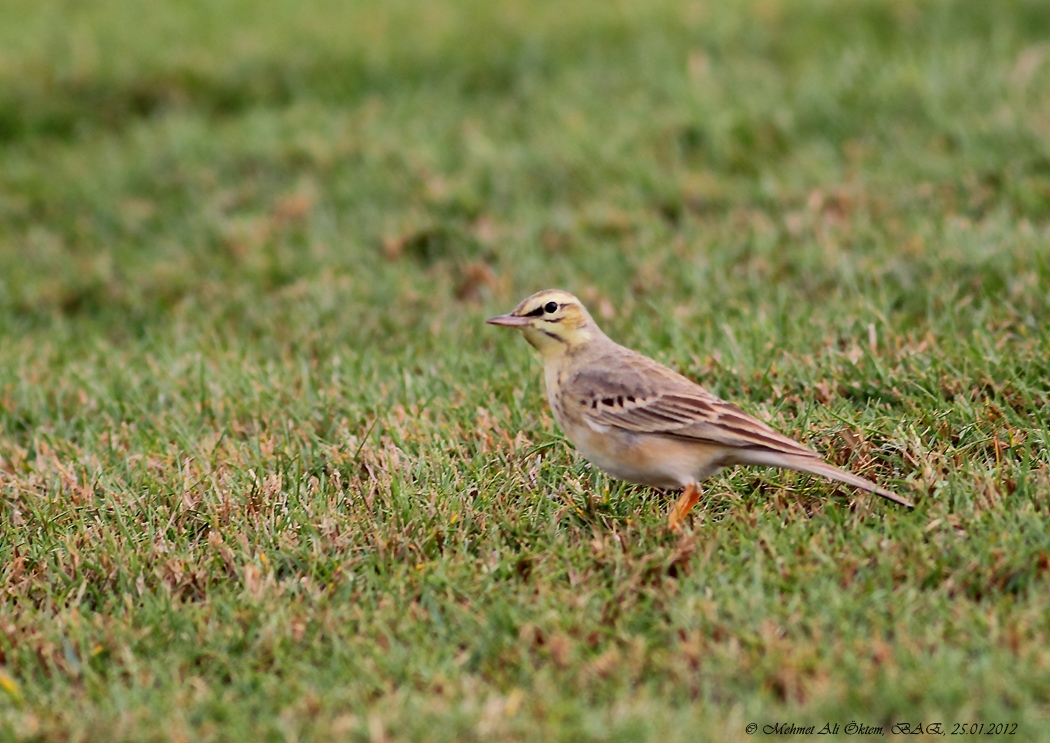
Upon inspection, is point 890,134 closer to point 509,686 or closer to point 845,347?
point 845,347

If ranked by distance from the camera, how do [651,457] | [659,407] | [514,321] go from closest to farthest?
[651,457], [659,407], [514,321]

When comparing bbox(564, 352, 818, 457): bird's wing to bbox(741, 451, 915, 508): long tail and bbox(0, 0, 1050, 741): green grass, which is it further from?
bbox(0, 0, 1050, 741): green grass

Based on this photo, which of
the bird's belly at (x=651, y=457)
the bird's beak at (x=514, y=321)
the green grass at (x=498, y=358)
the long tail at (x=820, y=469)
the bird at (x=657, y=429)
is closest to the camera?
the green grass at (x=498, y=358)

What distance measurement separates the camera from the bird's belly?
15.5 ft

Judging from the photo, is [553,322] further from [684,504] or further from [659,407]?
[684,504]

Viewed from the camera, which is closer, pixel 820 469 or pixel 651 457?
pixel 820 469

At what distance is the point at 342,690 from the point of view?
3.86 m

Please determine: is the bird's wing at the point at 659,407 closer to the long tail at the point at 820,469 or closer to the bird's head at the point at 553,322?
the long tail at the point at 820,469

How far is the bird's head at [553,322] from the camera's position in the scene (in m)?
5.30

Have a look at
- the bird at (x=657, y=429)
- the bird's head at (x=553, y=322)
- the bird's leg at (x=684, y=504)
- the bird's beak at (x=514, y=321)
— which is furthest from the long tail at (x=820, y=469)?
the bird's beak at (x=514, y=321)

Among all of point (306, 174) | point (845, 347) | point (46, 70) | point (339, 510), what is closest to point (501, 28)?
point (306, 174)

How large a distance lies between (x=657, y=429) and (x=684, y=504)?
29 centimetres

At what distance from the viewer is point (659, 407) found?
4.91 m

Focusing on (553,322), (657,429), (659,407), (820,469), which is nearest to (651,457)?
(657,429)
